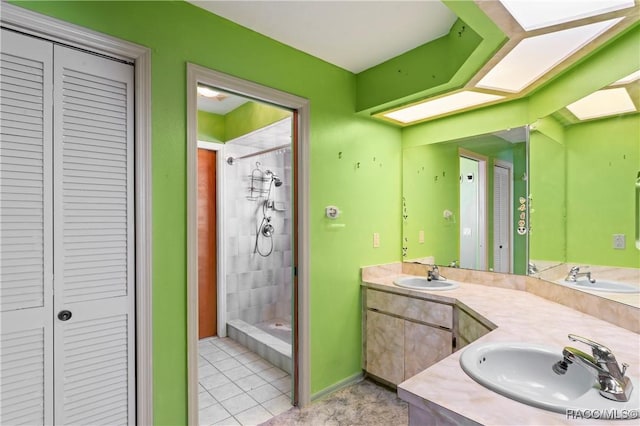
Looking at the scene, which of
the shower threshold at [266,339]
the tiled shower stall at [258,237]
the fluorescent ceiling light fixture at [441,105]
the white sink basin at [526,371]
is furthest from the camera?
the tiled shower stall at [258,237]

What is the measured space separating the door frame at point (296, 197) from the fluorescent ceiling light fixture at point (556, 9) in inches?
53.5

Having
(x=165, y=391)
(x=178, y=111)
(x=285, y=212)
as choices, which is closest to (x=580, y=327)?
(x=165, y=391)

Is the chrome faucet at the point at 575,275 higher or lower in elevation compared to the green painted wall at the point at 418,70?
lower

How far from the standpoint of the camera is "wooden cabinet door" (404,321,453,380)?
2260mm

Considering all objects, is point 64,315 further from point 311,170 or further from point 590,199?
point 590,199

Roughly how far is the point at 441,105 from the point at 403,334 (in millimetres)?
1789

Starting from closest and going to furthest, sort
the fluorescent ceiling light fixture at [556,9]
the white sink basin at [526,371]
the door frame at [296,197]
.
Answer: the white sink basin at [526,371], the fluorescent ceiling light fixture at [556,9], the door frame at [296,197]

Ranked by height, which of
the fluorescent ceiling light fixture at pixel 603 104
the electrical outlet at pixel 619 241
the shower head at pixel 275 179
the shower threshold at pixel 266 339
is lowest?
the shower threshold at pixel 266 339

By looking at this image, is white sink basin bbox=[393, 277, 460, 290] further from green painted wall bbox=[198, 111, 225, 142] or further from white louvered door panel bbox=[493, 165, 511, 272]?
green painted wall bbox=[198, 111, 225, 142]

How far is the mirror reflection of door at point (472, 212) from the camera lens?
2.67 metres

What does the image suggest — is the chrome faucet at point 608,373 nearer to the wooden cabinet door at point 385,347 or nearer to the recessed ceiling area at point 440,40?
the recessed ceiling area at point 440,40

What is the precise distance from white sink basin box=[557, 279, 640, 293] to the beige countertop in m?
0.14

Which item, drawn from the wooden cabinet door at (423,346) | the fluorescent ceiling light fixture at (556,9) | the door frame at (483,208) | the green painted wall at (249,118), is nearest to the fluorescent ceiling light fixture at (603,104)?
the fluorescent ceiling light fixture at (556,9)

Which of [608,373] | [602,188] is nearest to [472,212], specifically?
[602,188]
